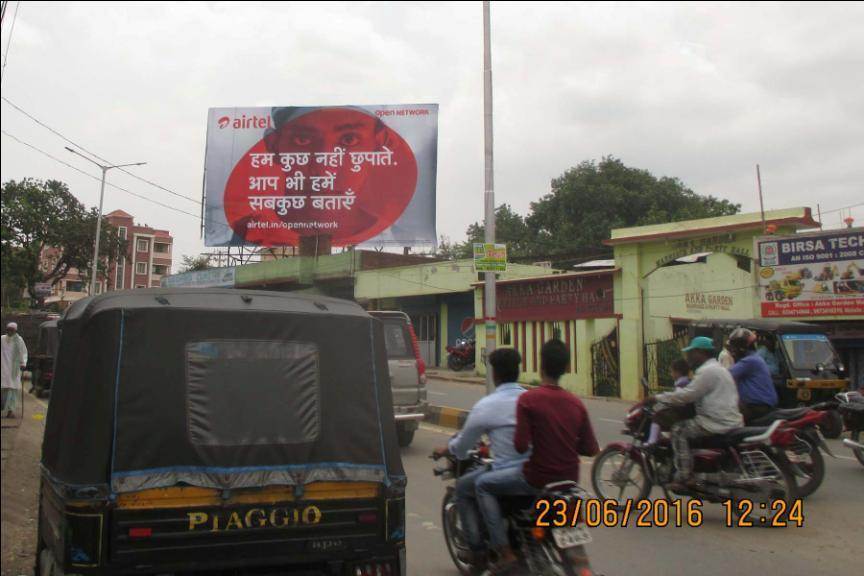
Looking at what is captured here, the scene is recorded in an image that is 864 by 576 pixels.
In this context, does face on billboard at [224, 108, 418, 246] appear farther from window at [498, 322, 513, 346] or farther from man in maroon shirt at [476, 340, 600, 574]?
man in maroon shirt at [476, 340, 600, 574]

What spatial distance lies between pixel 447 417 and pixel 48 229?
301 inches

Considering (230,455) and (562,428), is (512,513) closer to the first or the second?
(562,428)

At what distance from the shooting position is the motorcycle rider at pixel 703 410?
6707 mm

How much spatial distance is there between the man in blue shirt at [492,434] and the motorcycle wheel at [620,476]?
8.47ft

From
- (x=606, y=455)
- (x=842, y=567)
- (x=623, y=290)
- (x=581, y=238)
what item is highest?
(x=581, y=238)

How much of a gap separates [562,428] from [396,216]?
1792 cm

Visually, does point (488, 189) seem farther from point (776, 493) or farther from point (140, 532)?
point (140, 532)

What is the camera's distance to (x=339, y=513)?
13.1ft

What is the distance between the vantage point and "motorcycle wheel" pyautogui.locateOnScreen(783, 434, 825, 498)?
23.7ft

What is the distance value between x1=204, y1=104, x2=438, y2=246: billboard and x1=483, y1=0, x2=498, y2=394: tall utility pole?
7661 millimetres

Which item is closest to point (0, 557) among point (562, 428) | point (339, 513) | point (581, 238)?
point (339, 513)

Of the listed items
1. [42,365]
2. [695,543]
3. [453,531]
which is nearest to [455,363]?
[42,365]

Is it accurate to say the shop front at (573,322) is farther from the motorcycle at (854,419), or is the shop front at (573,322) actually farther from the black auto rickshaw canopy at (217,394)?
the black auto rickshaw canopy at (217,394)

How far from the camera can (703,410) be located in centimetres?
677
